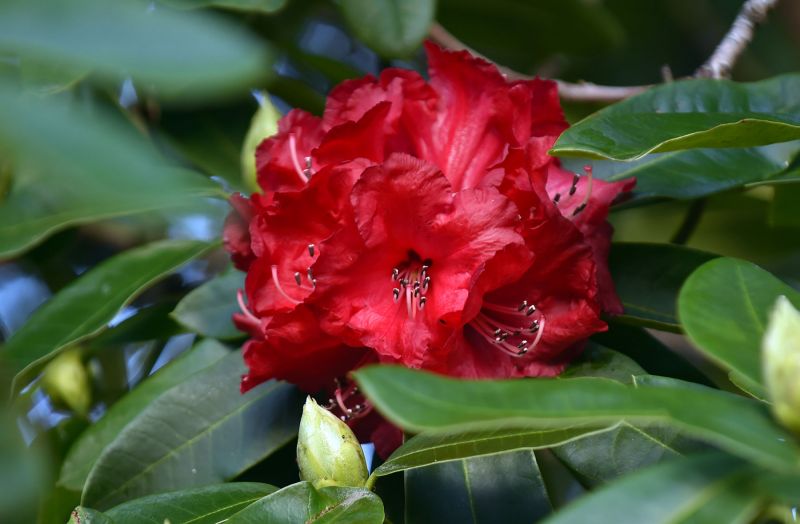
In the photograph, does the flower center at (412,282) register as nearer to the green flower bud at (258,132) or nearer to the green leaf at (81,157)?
the green flower bud at (258,132)

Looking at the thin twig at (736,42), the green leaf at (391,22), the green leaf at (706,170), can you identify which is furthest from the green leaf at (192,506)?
the thin twig at (736,42)

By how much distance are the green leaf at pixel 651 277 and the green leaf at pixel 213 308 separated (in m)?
0.48

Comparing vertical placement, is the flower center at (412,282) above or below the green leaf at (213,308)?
above

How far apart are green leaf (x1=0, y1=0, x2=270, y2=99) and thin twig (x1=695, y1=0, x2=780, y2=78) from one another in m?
1.20

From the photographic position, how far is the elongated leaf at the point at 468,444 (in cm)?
82

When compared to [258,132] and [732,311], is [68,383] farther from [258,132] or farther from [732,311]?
[732,311]

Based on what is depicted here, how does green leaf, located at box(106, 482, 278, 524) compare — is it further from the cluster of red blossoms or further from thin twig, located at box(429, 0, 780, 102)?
thin twig, located at box(429, 0, 780, 102)

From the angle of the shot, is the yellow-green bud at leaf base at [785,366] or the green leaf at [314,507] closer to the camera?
the yellow-green bud at leaf base at [785,366]

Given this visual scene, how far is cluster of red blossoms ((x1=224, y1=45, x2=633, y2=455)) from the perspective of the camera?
971 mm

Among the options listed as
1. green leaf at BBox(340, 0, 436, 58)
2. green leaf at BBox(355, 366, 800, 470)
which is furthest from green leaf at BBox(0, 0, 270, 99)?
green leaf at BBox(340, 0, 436, 58)

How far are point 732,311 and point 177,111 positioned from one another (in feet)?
3.78

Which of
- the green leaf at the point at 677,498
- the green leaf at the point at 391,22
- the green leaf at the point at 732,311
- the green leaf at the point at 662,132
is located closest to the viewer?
the green leaf at the point at 677,498

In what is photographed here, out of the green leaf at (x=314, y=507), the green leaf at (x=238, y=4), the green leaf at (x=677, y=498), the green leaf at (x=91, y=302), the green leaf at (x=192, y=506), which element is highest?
the green leaf at (x=677, y=498)

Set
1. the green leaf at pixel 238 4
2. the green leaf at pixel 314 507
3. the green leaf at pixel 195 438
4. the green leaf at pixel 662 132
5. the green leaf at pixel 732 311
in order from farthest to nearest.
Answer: the green leaf at pixel 238 4 < the green leaf at pixel 195 438 < the green leaf at pixel 662 132 < the green leaf at pixel 314 507 < the green leaf at pixel 732 311
